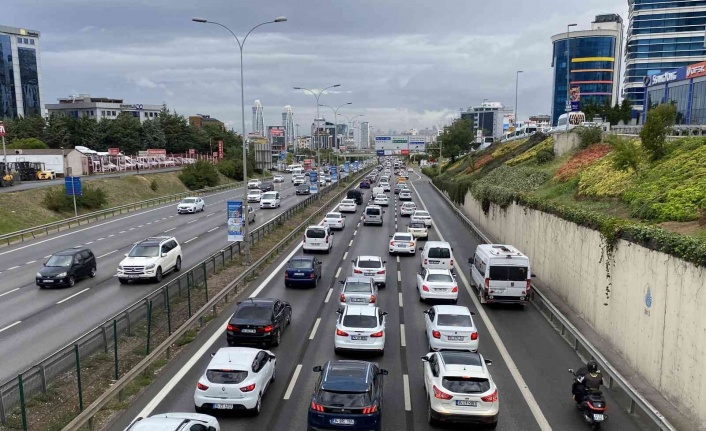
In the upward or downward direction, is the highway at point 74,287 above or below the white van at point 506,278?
below

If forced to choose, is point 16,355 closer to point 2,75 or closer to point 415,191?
point 415,191

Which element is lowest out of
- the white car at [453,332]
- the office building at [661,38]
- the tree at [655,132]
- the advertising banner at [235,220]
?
the white car at [453,332]

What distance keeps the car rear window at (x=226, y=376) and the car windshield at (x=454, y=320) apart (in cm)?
657

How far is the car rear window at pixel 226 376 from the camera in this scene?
1180cm

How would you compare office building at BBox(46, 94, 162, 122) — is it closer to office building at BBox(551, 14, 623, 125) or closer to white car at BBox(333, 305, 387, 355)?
office building at BBox(551, 14, 623, 125)

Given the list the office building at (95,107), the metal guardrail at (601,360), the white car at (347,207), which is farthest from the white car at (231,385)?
the office building at (95,107)

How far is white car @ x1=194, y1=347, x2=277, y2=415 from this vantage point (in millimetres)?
11648

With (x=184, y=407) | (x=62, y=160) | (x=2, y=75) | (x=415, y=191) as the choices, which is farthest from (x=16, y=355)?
(x=2, y=75)

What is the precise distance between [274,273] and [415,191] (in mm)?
60466

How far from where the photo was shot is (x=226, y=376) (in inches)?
466

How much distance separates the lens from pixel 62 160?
69.9m

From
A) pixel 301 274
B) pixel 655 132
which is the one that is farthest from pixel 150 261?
pixel 655 132

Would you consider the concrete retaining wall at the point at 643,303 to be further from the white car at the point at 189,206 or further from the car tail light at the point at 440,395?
the white car at the point at 189,206

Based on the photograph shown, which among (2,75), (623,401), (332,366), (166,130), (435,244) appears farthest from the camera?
(2,75)
